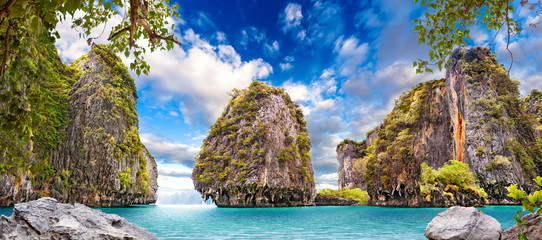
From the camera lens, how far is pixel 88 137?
38.3 m

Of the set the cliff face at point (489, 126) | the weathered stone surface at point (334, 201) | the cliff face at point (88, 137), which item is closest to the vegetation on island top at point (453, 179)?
the cliff face at point (489, 126)

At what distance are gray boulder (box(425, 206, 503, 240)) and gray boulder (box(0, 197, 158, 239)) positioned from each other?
10168 mm

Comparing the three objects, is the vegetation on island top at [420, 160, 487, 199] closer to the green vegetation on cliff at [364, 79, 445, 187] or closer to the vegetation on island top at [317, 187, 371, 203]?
the green vegetation on cliff at [364, 79, 445, 187]

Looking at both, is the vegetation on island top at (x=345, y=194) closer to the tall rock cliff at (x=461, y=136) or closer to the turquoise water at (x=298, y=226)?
the tall rock cliff at (x=461, y=136)

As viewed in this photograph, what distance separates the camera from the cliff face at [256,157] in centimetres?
4794

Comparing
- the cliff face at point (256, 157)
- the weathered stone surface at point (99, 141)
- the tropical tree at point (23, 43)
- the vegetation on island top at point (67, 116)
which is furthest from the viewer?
the cliff face at point (256, 157)

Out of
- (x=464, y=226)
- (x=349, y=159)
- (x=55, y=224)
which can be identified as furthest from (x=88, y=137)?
(x=349, y=159)

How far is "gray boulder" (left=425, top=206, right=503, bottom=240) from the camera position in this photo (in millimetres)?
8464

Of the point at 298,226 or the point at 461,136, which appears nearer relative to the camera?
the point at 298,226

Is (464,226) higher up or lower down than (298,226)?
higher up

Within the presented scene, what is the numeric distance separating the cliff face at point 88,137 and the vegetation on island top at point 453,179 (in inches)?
1717

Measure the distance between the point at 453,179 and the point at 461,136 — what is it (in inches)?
383

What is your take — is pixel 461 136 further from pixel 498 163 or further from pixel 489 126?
pixel 498 163

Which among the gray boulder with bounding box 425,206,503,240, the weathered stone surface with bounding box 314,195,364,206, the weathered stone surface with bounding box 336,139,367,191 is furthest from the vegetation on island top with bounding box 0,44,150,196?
the weathered stone surface with bounding box 336,139,367,191
